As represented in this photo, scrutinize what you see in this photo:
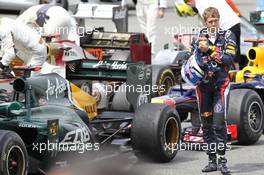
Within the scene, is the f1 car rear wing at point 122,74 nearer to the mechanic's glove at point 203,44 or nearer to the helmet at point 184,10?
the mechanic's glove at point 203,44

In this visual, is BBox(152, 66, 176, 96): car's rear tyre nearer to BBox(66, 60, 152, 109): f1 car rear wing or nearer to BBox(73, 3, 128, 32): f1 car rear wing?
BBox(66, 60, 152, 109): f1 car rear wing

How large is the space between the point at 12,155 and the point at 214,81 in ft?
7.11

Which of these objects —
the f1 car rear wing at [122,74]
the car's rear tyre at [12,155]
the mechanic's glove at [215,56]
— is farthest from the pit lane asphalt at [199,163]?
the car's rear tyre at [12,155]

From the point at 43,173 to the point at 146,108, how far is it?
1.53 m

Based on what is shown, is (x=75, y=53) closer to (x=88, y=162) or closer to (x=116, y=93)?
(x=116, y=93)

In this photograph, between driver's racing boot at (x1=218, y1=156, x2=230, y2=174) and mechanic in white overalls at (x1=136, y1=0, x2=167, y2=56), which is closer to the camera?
driver's racing boot at (x1=218, y1=156, x2=230, y2=174)

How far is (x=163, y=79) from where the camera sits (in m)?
11.1

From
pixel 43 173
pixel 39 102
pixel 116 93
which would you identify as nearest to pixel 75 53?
pixel 116 93

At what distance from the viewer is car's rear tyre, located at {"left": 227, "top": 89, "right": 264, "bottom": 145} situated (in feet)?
30.0

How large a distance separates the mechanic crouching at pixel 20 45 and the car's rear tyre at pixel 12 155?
316 cm

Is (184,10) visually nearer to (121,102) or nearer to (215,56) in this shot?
(121,102)

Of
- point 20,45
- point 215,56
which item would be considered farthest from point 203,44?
point 20,45

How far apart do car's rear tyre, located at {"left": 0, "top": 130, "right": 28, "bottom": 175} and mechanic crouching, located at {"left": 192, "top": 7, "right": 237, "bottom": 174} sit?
1.96m

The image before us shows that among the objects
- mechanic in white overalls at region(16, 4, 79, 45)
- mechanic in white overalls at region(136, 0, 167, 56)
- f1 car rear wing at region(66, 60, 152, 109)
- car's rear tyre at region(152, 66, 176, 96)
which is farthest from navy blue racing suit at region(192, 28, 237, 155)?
mechanic in white overalls at region(136, 0, 167, 56)
